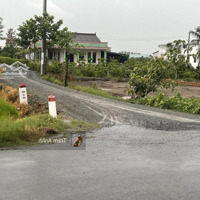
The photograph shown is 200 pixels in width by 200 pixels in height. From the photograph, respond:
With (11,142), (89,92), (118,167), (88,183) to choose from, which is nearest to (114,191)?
(88,183)

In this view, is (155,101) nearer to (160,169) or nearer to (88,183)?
(160,169)

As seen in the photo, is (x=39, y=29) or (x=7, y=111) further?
(x=39, y=29)

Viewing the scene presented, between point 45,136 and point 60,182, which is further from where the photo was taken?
point 45,136

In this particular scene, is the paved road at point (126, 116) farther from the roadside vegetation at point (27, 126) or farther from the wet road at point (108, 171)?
the wet road at point (108, 171)

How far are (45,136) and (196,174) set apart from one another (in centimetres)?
443

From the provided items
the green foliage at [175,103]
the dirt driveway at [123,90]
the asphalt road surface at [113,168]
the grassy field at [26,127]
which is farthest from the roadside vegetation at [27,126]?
the dirt driveway at [123,90]

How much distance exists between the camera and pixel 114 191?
499 cm

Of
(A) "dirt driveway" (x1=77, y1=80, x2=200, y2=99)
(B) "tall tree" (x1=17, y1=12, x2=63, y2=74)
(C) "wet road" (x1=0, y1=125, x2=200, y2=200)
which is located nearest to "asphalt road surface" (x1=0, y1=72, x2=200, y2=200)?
(C) "wet road" (x1=0, y1=125, x2=200, y2=200)

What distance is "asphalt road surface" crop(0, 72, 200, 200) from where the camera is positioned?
4.94 metres

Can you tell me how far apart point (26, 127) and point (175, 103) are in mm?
9207

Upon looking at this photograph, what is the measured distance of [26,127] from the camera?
344 inches

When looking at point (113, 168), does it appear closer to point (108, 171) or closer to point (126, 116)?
point (108, 171)

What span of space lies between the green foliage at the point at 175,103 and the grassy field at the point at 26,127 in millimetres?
5888

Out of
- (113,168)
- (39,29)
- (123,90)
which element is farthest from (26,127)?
(39,29)
